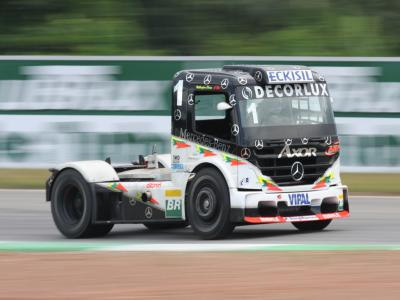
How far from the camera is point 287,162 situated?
12.4 meters

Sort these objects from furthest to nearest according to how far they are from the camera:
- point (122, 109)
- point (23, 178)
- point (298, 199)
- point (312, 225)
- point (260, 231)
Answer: point (122, 109) < point (23, 178) < point (260, 231) < point (312, 225) < point (298, 199)

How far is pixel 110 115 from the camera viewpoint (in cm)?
2083

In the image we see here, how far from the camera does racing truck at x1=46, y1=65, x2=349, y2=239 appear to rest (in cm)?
1221

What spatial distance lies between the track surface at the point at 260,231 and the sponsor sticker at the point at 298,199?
1.31 ft

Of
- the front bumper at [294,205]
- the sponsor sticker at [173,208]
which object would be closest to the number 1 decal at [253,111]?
the front bumper at [294,205]

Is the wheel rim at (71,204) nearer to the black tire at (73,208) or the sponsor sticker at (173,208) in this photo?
the black tire at (73,208)

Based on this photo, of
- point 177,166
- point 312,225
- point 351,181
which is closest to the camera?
point 177,166

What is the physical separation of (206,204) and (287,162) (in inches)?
40.6

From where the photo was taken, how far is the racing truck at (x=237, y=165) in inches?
481

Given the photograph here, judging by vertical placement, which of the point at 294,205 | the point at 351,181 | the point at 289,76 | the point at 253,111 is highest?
the point at 289,76

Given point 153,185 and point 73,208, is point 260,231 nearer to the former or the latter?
point 153,185

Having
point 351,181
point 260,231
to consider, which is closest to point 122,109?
→ point 351,181
